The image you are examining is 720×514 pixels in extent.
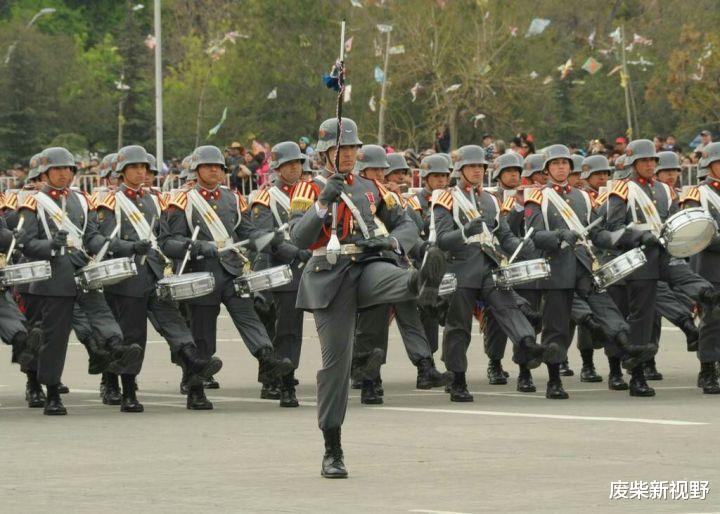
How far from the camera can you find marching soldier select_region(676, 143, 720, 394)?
16.5 metres

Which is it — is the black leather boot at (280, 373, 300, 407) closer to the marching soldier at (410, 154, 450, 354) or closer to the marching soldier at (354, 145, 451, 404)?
the marching soldier at (354, 145, 451, 404)

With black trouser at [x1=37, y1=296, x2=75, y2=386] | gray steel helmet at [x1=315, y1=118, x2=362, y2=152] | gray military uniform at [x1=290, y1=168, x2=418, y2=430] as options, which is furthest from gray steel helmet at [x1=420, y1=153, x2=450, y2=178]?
gray military uniform at [x1=290, y1=168, x2=418, y2=430]

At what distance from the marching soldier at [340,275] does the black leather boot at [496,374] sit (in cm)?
625

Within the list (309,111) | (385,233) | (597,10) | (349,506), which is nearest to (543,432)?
(385,233)

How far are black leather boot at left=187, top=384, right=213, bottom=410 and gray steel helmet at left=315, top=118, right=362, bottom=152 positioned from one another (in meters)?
3.98

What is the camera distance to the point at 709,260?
1681cm

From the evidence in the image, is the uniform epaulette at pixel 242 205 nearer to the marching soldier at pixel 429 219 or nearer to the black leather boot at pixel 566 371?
the marching soldier at pixel 429 219

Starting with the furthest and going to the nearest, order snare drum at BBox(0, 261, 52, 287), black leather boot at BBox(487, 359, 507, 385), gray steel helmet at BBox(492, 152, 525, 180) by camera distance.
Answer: black leather boot at BBox(487, 359, 507, 385)
gray steel helmet at BBox(492, 152, 525, 180)
snare drum at BBox(0, 261, 52, 287)

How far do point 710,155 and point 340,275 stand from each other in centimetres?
624

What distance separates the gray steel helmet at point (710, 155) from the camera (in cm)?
1678

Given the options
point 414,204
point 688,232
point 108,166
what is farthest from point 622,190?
point 108,166

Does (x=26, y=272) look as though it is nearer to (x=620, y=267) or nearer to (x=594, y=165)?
Result: (x=620, y=267)

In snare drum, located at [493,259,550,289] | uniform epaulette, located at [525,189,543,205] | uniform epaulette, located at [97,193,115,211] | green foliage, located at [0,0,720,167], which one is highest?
green foliage, located at [0,0,720,167]

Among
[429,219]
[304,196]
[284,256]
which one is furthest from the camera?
[429,219]
